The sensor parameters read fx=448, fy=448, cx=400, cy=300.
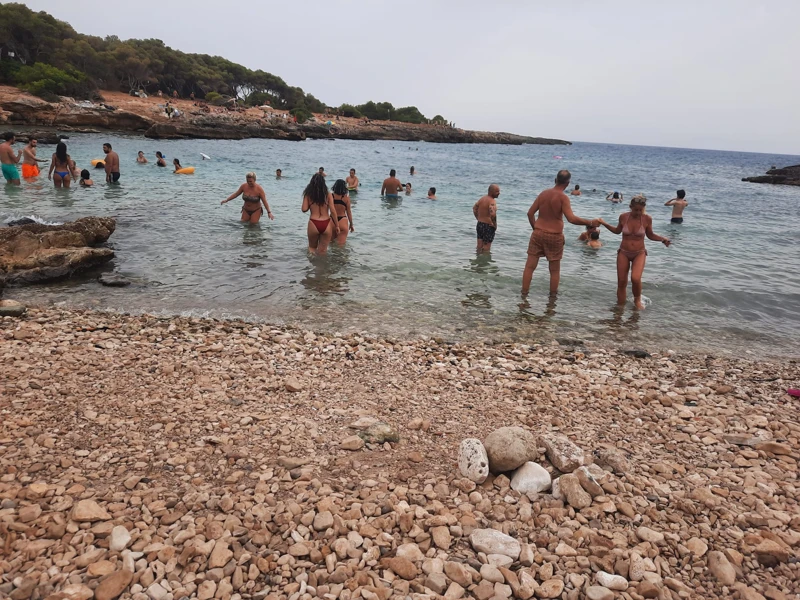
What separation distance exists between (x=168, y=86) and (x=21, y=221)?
6880 centimetres

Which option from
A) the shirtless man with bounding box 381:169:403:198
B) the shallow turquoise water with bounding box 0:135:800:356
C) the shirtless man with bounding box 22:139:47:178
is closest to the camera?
A: the shallow turquoise water with bounding box 0:135:800:356

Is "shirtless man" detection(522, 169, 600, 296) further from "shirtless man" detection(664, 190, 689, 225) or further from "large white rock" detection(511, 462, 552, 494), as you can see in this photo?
"shirtless man" detection(664, 190, 689, 225)

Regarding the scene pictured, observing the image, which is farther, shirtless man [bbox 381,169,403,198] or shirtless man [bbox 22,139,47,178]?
shirtless man [bbox 381,169,403,198]

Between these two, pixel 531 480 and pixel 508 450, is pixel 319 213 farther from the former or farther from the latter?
pixel 531 480

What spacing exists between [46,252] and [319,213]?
474 cm

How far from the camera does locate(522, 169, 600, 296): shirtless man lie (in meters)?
7.53

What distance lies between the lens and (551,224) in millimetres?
7789

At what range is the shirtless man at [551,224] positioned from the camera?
753 cm

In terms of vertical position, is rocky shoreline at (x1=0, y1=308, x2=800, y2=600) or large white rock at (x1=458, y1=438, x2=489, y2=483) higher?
large white rock at (x1=458, y1=438, x2=489, y2=483)

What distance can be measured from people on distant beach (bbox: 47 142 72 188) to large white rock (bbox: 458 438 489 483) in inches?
670

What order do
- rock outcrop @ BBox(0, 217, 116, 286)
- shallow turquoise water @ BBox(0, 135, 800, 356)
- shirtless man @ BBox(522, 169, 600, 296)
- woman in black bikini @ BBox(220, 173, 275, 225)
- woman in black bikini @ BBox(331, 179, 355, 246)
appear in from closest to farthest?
shallow turquoise water @ BBox(0, 135, 800, 356)
rock outcrop @ BBox(0, 217, 116, 286)
shirtless man @ BBox(522, 169, 600, 296)
woman in black bikini @ BBox(331, 179, 355, 246)
woman in black bikini @ BBox(220, 173, 275, 225)

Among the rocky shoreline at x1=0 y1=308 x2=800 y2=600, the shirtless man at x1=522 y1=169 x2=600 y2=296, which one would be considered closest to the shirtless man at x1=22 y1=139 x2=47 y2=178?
the rocky shoreline at x1=0 y1=308 x2=800 y2=600

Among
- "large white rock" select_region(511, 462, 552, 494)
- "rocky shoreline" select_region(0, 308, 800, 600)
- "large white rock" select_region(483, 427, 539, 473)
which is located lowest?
"rocky shoreline" select_region(0, 308, 800, 600)

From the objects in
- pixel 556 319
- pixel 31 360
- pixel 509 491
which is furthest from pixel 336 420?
pixel 556 319
